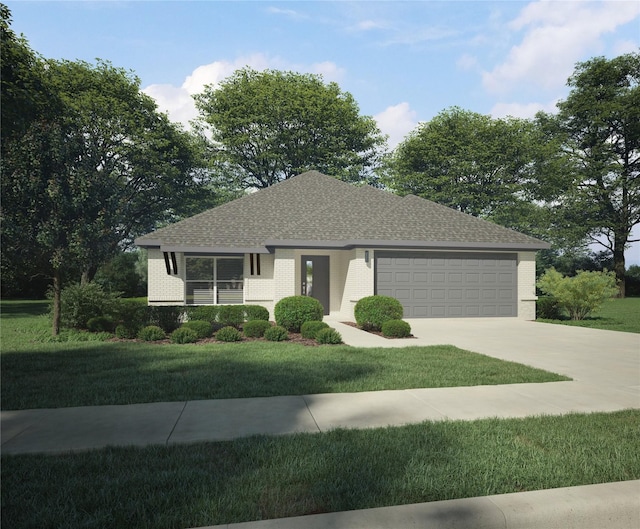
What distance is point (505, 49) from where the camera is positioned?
11.9 meters

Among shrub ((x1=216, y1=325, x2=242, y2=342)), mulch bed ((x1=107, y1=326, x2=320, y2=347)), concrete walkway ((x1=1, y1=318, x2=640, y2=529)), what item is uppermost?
concrete walkway ((x1=1, y1=318, x2=640, y2=529))

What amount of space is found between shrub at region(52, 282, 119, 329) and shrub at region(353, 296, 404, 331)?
8.06 meters

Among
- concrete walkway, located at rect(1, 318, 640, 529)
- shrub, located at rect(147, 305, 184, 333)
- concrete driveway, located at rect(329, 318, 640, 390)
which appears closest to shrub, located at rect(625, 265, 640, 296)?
concrete driveway, located at rect(329, 318, 640, 390)

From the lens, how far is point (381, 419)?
202 inches

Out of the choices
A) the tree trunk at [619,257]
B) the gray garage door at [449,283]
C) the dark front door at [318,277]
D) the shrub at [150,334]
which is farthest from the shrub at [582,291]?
the tree trunk at [619,257]

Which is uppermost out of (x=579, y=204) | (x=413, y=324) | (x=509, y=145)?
(x=509, y=145)

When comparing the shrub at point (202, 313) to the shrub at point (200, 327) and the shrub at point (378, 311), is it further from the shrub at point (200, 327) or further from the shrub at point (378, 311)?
the shrub at point (378, 311)

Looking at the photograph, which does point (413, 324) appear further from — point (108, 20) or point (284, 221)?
point (108, 20)

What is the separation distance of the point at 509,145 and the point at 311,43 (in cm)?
3263

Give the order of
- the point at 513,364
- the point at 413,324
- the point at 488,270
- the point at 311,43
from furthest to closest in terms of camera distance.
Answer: the point at 488,270 < the point at 413,324 < the point at 311,43 < the point at 513,364

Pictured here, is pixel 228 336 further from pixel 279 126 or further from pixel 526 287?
pixel 279 126

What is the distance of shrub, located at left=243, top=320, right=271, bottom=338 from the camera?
40.1ft

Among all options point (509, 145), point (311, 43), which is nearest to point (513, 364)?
point (311, 43)

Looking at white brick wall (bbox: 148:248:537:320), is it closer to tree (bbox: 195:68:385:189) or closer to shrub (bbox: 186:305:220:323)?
shrub (bbox: 186:305:220:323)
